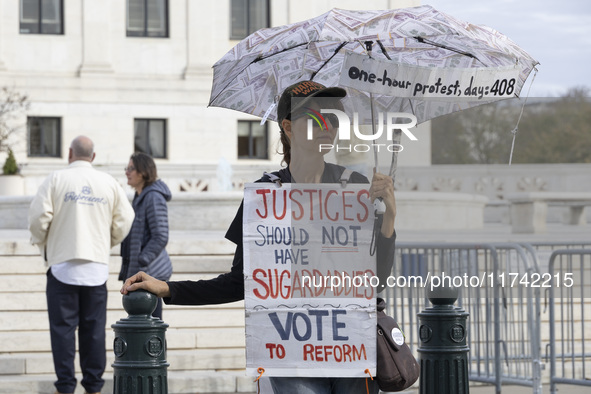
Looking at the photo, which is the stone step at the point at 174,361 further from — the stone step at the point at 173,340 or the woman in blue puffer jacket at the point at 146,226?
the woman in blue puffer jacket at the point at 146,226

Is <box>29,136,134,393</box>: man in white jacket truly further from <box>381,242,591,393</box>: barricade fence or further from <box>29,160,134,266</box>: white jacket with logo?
<box>381,242,591,393</box>: barricade fence

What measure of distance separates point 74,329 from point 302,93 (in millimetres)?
4516

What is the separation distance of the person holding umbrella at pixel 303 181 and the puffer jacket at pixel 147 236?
13.4ft

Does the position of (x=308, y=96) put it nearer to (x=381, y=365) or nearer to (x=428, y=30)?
(x=428, y=30)

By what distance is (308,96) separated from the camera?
13.5 feet

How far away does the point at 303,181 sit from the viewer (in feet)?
13.8

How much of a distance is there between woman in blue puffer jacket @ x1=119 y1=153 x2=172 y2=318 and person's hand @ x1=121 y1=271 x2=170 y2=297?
4.06 metres

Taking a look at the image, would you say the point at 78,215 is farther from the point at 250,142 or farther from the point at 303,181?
the point at 250,142

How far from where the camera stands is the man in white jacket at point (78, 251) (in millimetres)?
8031

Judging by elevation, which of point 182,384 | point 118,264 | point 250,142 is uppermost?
point 250,142

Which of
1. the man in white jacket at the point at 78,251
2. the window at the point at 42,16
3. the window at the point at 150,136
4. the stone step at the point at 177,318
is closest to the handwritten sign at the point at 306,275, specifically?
the man in white jacket at the point at 78,251

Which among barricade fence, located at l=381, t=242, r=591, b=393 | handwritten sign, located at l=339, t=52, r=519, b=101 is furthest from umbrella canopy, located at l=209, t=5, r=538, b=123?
barricade fence, located at l=381, t=242, r=591, b=393

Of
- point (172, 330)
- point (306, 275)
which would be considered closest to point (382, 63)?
point (306, 275)

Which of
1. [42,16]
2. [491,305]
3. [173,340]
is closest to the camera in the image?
[491,305]
